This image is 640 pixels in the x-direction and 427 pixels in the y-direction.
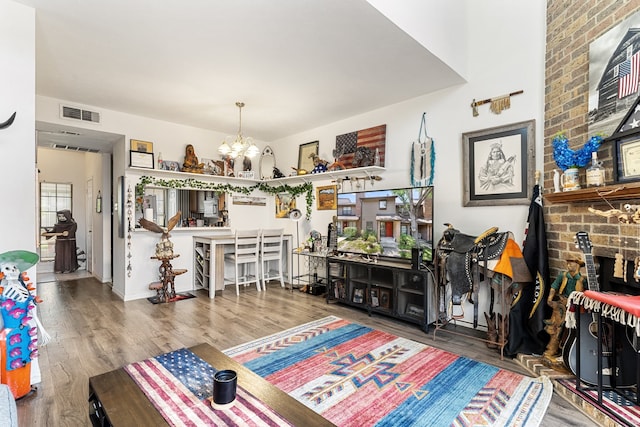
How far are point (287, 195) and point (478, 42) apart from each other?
357cm

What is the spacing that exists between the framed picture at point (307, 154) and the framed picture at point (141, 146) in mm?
2285

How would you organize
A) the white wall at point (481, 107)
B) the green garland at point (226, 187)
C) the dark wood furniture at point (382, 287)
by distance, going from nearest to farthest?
the white wall at point (481, 107) < the dark wood furniture at point (382, 287) < the green garland at point (226, 187)

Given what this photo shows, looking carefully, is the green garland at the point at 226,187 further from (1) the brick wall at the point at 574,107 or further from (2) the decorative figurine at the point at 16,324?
(1) the brick wall at the point at 574,107

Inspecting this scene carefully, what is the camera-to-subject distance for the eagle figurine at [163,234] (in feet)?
14.7

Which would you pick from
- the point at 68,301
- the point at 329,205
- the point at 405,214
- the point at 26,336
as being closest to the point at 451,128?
the point at 405,214

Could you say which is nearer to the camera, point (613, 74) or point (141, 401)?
point (141, 401)

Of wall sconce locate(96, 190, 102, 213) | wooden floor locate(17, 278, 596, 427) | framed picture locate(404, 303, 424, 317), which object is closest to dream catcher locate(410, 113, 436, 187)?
framed picture locate(404, 303, 424, 317)

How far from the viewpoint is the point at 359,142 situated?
4.52m

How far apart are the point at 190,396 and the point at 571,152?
2936 mm

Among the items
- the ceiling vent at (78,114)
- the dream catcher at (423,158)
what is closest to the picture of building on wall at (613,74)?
the dream catcher at (423,158)

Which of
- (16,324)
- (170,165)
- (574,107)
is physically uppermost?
(574,107)

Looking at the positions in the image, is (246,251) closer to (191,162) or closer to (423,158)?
(191,162)

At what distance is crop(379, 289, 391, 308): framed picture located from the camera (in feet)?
12.0

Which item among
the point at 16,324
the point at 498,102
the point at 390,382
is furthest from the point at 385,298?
the point at 16,324
